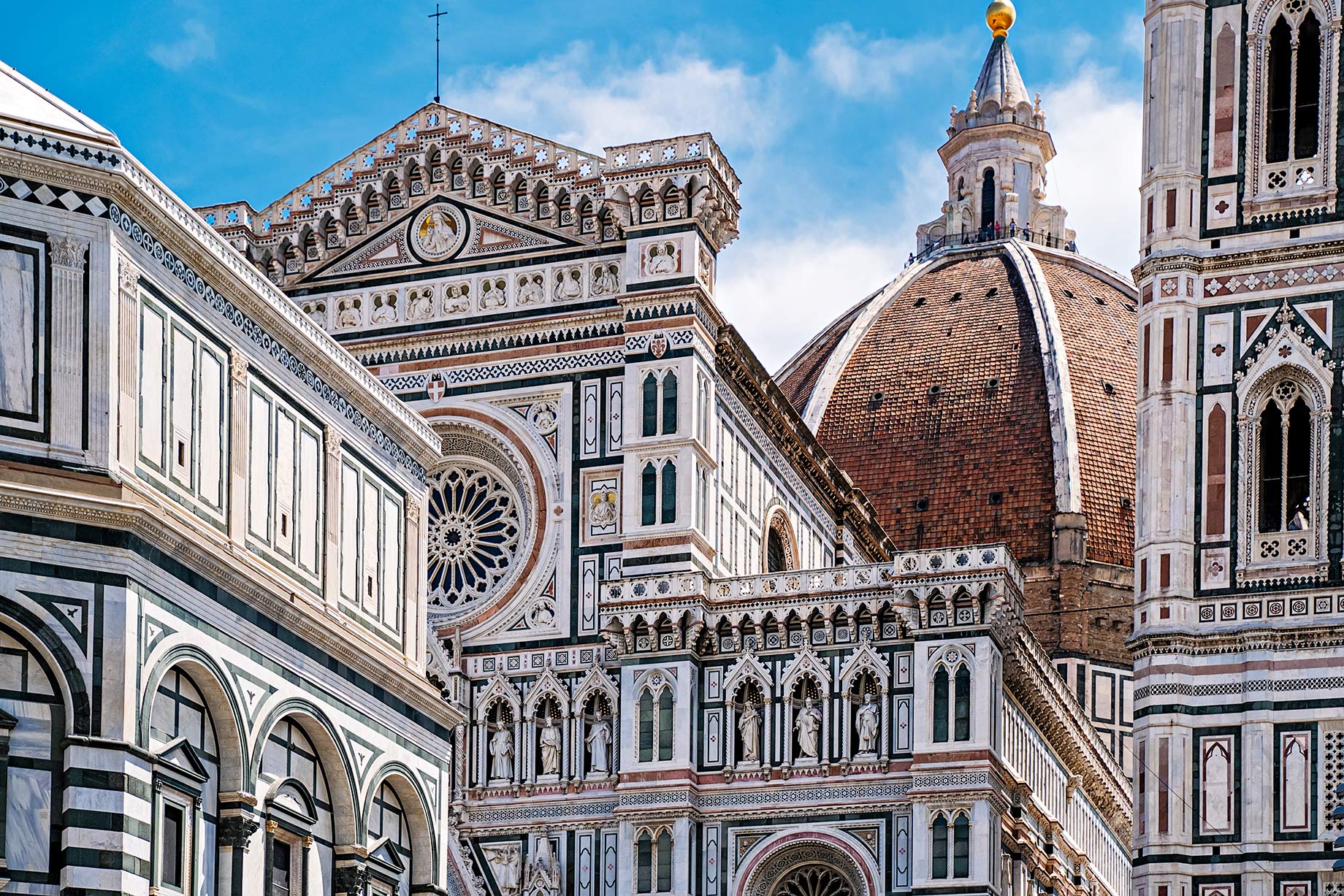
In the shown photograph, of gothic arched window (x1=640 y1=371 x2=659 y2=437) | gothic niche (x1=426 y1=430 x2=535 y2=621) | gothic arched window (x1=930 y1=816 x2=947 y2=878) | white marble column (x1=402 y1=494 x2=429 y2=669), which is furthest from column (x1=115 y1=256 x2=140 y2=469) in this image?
gothic niche (x1=426 y1=430 x2=535 y2=621)

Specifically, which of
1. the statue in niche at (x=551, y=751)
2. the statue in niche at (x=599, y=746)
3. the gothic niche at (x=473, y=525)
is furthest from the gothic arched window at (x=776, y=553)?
the statue in niche at (x=551, y=751)

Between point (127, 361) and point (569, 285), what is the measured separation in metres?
23.3

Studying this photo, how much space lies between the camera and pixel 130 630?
20.8 meters

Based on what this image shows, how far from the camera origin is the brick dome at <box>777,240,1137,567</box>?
77062 millimetres

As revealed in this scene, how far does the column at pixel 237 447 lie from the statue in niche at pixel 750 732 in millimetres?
18684

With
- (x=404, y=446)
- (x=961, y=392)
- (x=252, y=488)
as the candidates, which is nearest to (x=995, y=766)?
(x=404, y=446)

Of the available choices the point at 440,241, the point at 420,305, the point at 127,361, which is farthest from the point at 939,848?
the point at 127,361

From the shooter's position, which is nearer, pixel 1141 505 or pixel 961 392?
pixel 1141 505

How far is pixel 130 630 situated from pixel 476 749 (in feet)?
73.6

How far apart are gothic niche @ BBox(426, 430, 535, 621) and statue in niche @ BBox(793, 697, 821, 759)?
5468 mm

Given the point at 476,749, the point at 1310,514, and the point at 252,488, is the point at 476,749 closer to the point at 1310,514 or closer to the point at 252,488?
the point at 1310,514

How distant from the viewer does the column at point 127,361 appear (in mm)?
21516

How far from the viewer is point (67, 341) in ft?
70.0

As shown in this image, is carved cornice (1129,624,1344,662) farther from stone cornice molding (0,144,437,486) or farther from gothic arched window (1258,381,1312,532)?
stone cornice molding (0,144,437,486)
